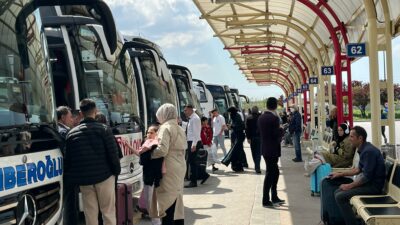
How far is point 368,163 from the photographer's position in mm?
6172

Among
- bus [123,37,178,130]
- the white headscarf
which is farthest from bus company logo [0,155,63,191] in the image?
bus [123,37,178,130]

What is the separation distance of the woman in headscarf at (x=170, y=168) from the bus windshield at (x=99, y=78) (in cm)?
135

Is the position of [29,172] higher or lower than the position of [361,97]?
lower

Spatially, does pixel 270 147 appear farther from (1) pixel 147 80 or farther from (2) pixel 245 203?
(1) pixel 147 80

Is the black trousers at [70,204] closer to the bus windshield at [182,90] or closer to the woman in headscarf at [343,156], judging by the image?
the woman in headscarf at [343,156]

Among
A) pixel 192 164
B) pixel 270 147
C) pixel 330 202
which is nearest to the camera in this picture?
Result: pixel 330 202

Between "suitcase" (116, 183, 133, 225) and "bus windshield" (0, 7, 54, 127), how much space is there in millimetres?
2001

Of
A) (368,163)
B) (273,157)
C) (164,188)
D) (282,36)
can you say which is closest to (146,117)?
(273,157)

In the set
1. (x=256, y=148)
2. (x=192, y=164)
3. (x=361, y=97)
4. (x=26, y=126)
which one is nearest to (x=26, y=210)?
(x=26, y=126)

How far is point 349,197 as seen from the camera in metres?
6.23

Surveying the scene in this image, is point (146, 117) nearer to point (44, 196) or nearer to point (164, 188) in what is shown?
point (164, 188)

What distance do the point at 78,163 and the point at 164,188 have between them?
1290 millimetres

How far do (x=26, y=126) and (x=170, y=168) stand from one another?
237 cm

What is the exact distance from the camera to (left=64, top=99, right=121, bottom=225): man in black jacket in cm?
506
